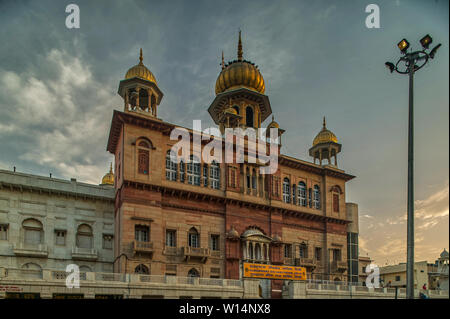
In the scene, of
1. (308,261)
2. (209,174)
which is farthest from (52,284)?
(308,261)

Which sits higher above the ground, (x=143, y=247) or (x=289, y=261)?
(x=143, y=247)

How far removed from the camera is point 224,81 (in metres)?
41.9

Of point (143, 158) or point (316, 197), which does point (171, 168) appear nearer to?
point (143, 158)

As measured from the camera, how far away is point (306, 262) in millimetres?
35500

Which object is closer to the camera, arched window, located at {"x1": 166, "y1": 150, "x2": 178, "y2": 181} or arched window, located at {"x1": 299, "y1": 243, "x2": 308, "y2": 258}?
arched window, located at {"x1": 166, "y1": 150, "x2": 178, "y2": 181}

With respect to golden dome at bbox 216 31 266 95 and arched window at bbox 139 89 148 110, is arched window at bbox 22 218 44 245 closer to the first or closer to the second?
arched window at bbox 139 89 148 110

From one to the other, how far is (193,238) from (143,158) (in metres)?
7.41

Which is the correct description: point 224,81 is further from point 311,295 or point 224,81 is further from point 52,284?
point 52,284

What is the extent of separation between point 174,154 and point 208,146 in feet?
10.3

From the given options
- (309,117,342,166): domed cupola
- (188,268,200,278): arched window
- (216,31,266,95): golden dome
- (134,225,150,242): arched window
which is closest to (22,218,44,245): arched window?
(134,225,150,242): arched window

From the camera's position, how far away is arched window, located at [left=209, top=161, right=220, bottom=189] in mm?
33375

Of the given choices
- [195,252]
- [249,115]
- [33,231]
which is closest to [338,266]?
[195,252]

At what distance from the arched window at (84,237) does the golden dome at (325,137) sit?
2425cm

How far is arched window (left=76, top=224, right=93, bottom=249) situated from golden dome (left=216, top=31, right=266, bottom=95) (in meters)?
20.2
